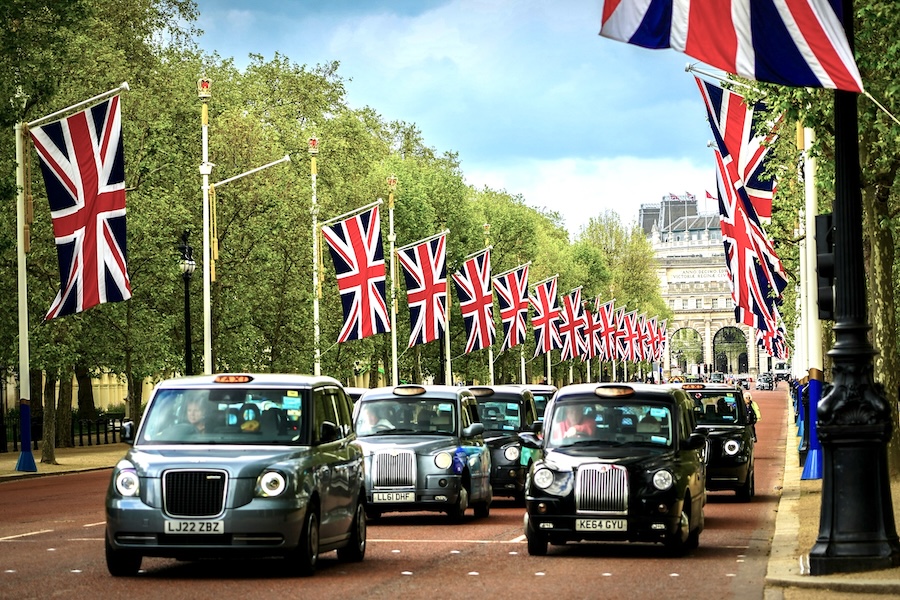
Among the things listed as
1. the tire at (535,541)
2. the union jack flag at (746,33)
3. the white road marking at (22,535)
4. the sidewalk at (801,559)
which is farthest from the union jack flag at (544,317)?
the union jack flag at (746,33)

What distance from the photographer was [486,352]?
85.5 m

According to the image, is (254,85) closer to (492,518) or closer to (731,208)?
(731,208)

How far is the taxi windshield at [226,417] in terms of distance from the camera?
15023 mm

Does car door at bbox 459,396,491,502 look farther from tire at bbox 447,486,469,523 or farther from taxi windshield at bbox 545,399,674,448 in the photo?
taxi windshield at bbox 545,399,674,448

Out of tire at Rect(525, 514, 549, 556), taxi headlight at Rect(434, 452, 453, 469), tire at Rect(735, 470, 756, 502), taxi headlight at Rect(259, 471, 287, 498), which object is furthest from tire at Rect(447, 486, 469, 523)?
taxi headlight at Rect(259, 471, 287, 498)

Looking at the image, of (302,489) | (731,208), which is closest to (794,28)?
(302,489)

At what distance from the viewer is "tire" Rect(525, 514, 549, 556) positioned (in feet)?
54.9

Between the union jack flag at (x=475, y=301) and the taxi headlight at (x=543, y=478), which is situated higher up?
the union jack flag at (x=475, y=301)

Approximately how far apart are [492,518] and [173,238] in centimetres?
2729

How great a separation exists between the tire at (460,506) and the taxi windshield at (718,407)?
24.6 ft

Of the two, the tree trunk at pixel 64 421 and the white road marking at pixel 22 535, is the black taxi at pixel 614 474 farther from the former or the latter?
the tree trunk at pixel 64 421

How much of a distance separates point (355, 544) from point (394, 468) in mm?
4964

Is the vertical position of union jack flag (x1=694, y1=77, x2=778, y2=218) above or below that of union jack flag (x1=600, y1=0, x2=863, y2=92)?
above

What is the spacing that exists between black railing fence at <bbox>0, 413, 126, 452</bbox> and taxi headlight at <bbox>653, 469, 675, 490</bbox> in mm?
30820
